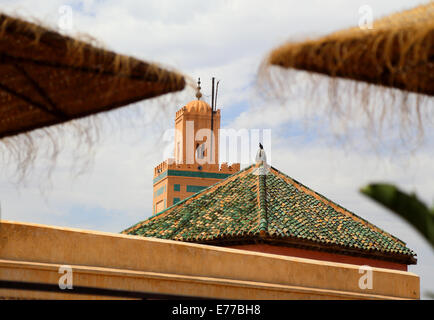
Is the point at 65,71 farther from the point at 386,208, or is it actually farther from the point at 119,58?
the point at 386,208

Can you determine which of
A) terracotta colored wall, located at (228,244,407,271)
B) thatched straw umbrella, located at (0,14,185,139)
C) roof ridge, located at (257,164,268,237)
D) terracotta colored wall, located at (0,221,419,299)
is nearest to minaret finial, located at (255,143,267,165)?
roof ridge, located at (257,164,268,237)

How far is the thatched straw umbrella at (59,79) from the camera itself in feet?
12.3

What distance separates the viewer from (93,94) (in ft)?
14.2

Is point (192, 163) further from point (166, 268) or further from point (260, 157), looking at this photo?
point (166, 268)

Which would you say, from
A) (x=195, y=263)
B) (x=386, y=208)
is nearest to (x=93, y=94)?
(x=386, y=208)

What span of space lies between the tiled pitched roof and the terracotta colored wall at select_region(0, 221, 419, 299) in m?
2.44

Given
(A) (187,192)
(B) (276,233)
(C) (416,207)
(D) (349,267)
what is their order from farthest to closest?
(A) (187,192) → (B) (276,233) → (D) (349,267) → (C) (416,207)

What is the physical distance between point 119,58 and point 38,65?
1.72 feet

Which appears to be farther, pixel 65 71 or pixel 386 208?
pixel 65 71

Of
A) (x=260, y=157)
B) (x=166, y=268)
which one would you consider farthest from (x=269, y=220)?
(x=166, y=268)

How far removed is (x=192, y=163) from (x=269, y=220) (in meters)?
22.8

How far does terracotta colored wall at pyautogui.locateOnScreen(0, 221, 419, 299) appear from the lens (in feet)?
27.2

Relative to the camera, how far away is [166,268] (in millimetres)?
9305

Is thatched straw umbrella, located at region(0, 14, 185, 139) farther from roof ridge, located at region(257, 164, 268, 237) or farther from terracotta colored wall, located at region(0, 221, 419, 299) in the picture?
roof ridge, located at region(257, 164, 268, 237)
